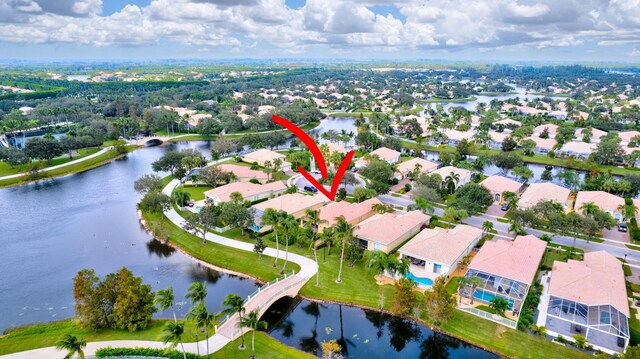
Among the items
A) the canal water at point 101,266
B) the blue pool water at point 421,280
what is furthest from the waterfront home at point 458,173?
the canal water at point 101,266

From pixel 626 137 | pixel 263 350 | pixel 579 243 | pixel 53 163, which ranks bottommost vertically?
pixel 263 350

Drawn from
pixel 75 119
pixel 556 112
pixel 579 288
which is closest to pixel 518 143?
pixel 556 112

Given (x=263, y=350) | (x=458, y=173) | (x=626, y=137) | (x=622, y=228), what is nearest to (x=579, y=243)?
(x=622, y=228)

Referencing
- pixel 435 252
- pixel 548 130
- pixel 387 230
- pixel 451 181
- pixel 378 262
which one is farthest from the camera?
pixel 548 130

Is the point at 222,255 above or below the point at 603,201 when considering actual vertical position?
below

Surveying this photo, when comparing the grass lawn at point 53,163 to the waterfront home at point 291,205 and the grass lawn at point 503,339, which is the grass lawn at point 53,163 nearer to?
the waterfront home at point 291,205

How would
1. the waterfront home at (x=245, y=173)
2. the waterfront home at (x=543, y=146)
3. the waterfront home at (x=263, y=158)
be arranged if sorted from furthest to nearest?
the waterfront home at (x=543, y=146)
the waterfront home at (x=263, y=158)
the waterfront home at (x=245, y=173)

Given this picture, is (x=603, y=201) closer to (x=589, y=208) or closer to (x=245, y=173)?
(x=589, y=208)
